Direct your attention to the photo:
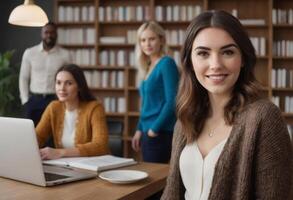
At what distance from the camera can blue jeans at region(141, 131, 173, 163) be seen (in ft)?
8.96

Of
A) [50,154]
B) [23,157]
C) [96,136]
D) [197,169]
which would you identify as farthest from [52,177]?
[96,136]

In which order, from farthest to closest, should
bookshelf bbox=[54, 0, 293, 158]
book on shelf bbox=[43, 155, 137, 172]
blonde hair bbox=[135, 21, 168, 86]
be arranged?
bookshelf bbox=[54, 0, 293, 158]
blonde hair bbox=[135, 21, 168, 86]
book on shelf bbox=[43, 155, 137, 172]

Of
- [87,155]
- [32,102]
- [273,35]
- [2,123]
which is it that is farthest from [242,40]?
[273,35]

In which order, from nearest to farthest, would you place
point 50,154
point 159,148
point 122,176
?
point 122,176 < point 50,154 < point 159,148

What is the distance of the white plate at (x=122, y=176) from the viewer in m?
1.59

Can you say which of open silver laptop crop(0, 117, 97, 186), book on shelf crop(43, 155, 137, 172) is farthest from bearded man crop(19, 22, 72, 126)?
open silver laptop crop(0, 117, 97, 186)

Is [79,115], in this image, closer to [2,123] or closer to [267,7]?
[2,123]

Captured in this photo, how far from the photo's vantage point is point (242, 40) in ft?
4.13

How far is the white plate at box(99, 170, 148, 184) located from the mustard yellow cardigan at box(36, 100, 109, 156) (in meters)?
0.71

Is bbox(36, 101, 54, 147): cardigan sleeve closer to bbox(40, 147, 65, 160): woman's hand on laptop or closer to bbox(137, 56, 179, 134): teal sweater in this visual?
bbox(40, 147, 65, 160): woman's hand on laptop

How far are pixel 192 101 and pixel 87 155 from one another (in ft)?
3.20

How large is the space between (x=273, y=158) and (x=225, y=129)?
0.21 metres

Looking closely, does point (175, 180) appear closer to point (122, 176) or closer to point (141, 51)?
point (122, 176)

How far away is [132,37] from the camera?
506cm
